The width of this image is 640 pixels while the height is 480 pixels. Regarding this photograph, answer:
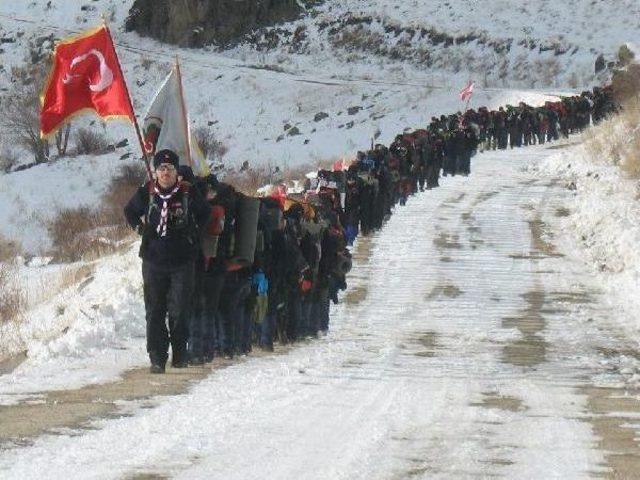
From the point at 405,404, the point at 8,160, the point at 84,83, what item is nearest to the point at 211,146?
the point at 8,160

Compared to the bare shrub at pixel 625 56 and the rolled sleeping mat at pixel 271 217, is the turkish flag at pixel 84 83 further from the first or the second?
the bare shrub at pixel 625 56

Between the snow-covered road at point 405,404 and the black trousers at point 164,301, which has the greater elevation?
the black trousers at point 164,301

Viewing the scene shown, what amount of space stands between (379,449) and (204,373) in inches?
128

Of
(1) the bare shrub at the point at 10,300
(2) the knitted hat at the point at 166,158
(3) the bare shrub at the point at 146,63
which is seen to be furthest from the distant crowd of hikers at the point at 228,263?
(3) the bare shrub at the point at 146,63

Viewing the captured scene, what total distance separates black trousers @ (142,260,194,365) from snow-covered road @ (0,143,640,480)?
24.1 inches

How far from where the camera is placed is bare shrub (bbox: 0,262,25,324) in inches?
762

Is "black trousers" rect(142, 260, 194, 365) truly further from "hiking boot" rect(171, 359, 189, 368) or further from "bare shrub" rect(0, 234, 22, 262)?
"bare shrub" rect(0, 234, 22, 262)

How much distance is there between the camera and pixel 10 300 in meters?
20.9

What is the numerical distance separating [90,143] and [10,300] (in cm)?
3639

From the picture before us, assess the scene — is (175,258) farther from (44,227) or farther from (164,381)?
(44,227)

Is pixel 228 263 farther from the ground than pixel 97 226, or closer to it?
farther from the ground

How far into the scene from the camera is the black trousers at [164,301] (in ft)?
31.9

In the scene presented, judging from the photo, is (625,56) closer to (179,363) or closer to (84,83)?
(84,83)

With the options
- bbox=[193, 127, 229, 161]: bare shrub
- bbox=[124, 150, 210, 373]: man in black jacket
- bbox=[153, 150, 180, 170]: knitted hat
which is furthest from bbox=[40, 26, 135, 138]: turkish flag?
bbox=[193, 127, 229, 161]: bare shrub
